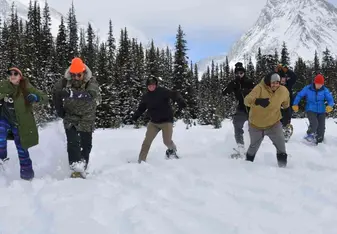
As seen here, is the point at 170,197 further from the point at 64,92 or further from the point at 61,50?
the point at 61,50

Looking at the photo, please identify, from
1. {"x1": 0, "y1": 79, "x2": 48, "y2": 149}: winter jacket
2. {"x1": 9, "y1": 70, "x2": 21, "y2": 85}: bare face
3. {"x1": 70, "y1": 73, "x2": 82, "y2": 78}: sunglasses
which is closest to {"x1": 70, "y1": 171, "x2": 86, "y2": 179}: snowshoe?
{"x1": 0, "y1": 79, "x2": 48, "y2": 149}: winter jacket

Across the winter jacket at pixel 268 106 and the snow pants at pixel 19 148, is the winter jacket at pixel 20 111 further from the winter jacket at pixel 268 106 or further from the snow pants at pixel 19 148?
the winter jacket at pixel 268 106

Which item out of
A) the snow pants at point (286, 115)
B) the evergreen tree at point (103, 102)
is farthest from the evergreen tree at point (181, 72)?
the snow pants at point (286, 115)

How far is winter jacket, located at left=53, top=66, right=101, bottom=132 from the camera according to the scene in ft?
20.7

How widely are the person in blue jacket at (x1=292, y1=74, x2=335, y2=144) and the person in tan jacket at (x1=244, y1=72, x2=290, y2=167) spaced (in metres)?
3.60

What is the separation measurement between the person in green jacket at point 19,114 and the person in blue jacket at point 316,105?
7.11 m

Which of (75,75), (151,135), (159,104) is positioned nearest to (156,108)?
(159,104)

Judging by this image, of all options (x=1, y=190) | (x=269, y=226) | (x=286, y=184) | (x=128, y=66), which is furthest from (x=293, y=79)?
(x=128, y=66)

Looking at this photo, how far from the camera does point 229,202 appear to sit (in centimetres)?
488

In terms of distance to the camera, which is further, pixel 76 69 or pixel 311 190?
pixel 76 69

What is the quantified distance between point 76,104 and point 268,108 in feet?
11.1

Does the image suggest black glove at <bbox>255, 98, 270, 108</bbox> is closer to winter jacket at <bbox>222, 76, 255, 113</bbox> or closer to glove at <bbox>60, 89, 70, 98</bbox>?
winter jacket at <bbox>222, 76, 255, 113</bbox>

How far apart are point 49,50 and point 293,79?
152 feet

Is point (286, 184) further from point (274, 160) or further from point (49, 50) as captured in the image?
point (49, 50)
